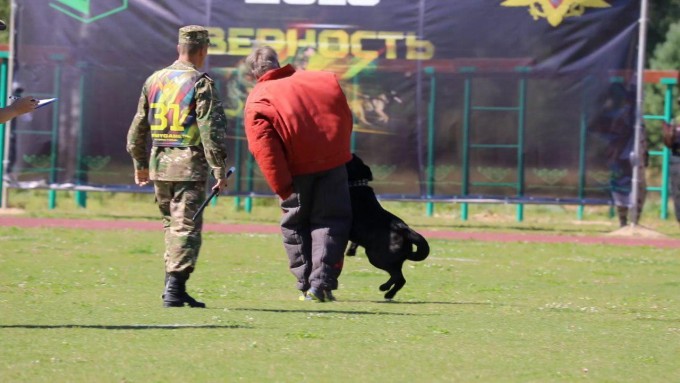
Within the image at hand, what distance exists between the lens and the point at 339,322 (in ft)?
29.4

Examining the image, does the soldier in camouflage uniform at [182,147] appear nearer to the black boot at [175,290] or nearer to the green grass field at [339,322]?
the black boot at [175,290]

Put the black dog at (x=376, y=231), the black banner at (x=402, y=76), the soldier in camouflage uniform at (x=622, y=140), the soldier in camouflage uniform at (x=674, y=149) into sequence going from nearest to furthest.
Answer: the black dog at (x=376, y=231), the soldier in camouflage uniform at (x=674, y=149), the soldier in camouflage uniform at (x=622, y=140), the black banner at (x=402, y=76)

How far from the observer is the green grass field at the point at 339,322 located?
23.0 ft

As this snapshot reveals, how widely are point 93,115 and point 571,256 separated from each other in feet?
26.6

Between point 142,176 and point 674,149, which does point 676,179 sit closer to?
point 674,149

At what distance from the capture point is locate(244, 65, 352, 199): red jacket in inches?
389

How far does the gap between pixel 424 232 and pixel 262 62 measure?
966 centimetres

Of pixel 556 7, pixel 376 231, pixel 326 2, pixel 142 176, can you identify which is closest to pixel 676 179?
pixel 556 7

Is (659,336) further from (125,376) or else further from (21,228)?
(21,228)

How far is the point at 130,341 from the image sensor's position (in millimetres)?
7750

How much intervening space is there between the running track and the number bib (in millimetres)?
8980

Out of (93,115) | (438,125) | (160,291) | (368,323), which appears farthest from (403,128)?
(368,323)

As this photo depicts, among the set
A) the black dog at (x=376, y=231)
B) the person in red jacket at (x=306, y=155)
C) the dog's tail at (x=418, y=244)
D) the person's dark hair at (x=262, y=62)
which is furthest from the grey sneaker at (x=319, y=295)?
the person's dark hair at (x=262, y=62)

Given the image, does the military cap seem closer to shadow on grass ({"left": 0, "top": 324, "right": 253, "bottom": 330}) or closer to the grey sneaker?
the grey sneaker
